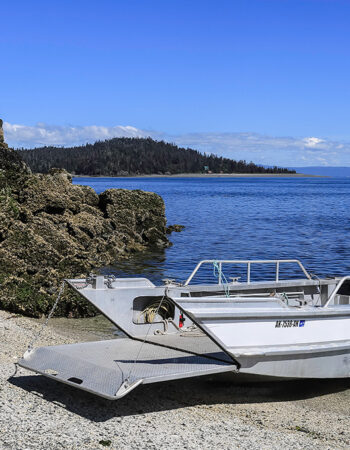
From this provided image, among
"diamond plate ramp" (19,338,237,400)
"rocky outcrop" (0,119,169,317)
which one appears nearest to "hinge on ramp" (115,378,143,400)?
"diamond plate ramp" (19,338,237,400)

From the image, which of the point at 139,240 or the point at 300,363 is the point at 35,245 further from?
the point at 139,240

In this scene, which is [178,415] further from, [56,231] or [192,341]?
[56,231]

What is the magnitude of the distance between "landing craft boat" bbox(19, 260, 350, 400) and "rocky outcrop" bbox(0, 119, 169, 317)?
5.08 m

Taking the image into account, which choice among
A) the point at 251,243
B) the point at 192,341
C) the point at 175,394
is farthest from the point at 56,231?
the point at 251,243

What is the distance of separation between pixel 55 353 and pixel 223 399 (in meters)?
2.81

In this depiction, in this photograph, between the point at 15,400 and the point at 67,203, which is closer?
the point at 15,400

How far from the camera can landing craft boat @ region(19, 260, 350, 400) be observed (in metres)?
8.88

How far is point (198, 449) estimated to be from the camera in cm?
763

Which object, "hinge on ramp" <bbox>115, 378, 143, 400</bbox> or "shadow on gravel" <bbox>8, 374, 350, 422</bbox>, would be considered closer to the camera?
"hinge on ramp" <bbox>115, 378, 143, 400</bbox>

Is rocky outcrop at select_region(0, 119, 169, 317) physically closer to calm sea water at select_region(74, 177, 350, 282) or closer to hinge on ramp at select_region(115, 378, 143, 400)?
calm sea water at select_region(74, 177, 350, 282)

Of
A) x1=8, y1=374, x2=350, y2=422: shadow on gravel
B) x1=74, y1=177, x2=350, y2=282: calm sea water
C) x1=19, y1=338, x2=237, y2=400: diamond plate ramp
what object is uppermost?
x1=19, y1=338, x2=237, y2=400: diamond plate ramp

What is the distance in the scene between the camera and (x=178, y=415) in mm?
8852

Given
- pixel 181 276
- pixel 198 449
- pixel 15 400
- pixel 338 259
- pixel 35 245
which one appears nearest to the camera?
pixel 198 449

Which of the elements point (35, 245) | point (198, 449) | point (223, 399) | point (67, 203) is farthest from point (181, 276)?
point (198, 449)
